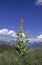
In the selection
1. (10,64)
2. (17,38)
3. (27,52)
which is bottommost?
(10,64)

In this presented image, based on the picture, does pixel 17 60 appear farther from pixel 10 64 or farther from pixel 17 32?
pixel 17 32

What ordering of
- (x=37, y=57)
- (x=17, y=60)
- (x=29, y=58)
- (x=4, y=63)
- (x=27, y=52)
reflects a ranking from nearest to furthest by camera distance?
(x=4, y=63) < (x=17, y=60) < (x=29, y=58) < (x=37, y=57) < (x=27, y=52)

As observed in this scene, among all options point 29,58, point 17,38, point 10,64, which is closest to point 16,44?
point 17,38

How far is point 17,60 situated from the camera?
539 inches

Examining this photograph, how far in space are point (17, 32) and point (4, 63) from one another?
6067mm

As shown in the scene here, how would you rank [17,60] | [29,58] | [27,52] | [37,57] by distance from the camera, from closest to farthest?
1. [17,60]
2. [29,58]
3. [37,57]
4. [27,52]

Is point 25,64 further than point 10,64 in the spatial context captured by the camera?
Yes

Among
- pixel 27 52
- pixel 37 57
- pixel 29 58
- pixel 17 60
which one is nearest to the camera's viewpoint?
pixel 17 60

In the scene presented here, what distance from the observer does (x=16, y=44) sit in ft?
60.2

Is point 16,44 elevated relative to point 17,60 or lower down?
elevated

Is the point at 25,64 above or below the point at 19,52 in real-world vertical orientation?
below

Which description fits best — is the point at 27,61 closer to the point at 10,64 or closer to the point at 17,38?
the point at 10,64

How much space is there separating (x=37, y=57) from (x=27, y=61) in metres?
1.87

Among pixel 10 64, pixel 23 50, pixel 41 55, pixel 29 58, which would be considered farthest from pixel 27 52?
pixel 10 64
